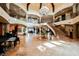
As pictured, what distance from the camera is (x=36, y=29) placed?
2.30m

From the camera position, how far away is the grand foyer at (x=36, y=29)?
2197 millimetres

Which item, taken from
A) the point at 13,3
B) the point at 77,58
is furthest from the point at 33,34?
the point at 77,58

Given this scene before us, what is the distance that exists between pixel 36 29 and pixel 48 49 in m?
0.39

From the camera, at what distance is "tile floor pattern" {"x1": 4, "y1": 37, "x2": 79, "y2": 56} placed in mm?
2207

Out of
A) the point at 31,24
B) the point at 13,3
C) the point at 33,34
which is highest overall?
the point at 13,3

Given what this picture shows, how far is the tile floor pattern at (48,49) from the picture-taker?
2207mm

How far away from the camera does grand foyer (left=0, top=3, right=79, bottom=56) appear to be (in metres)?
2.20

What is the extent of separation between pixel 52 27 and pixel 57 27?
83 mm

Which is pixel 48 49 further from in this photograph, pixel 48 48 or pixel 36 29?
pixel 36 29

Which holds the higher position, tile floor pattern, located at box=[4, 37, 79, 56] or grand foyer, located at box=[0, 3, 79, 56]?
grand foyer, located at box=[0, 3, 79, 56]

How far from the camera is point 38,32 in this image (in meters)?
2.30

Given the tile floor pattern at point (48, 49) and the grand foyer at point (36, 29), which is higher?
the grand foyer at point (36, 29)

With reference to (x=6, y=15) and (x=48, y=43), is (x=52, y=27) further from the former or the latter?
(x=6, y=15)

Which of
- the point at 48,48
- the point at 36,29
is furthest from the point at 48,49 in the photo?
the point at 36,29
